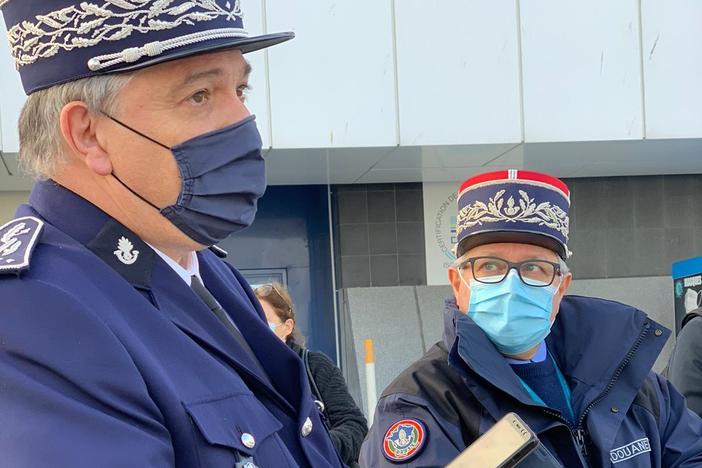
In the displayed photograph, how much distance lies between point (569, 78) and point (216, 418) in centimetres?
702

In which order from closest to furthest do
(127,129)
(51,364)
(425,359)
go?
(51,364) → (127,129) → (425,359)

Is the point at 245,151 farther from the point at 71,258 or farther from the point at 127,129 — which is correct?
the point at 71,258

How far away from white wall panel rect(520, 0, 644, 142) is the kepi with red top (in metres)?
4.95

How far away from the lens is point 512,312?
2646mm

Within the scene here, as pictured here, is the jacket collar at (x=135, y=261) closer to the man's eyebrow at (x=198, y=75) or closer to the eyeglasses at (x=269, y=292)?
the man's eyebrow at (x=198, y=75)

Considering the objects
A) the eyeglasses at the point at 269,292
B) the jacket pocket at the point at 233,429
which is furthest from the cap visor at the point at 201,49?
the eyeglasses at the point at 269,292

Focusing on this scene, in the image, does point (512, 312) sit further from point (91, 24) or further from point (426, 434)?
point (91, 24)

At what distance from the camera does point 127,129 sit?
4.40ft

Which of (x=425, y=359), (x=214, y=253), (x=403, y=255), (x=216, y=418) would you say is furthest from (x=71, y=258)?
(x=403, y=255)

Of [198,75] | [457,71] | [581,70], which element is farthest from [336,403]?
[581,70]

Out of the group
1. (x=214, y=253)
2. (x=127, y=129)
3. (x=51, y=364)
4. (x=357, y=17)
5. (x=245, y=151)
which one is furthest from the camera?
(x=357, y=17)

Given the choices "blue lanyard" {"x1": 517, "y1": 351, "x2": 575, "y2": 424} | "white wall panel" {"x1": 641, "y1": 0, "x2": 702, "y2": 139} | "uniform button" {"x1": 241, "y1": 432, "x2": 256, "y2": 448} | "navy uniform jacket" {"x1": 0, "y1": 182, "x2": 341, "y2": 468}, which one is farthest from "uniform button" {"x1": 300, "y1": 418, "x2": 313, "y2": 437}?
"white wall panel" {"x1": 641, "y1": 0, "x2": 702, "y2": 139}

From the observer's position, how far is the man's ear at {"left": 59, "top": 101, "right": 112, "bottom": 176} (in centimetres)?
130

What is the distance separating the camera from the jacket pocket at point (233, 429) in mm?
1155
